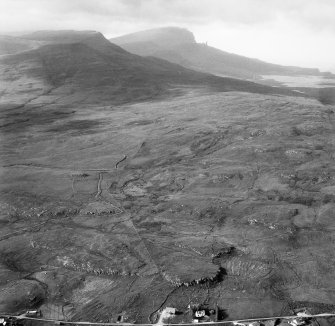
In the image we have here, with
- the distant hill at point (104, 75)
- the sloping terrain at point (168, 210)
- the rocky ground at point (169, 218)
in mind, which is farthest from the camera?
the distant hill at point (104, 75)

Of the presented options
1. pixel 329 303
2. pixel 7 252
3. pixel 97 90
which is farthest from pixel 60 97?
pixel 329 303

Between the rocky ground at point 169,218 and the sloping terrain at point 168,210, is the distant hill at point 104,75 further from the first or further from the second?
the rocky ground at point 169,218

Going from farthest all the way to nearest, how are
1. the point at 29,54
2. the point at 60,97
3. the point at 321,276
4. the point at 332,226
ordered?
the point at 29,54 → the point at 60,97 → the point at 332,226 → the point at 321,276

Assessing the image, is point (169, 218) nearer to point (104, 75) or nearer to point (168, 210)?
point (168, 210)

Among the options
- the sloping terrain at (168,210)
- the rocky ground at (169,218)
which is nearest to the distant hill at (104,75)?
the sloping terrain at (168,210)

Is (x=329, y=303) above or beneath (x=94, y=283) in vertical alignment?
above

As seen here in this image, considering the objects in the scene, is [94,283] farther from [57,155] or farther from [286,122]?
[286,122]
